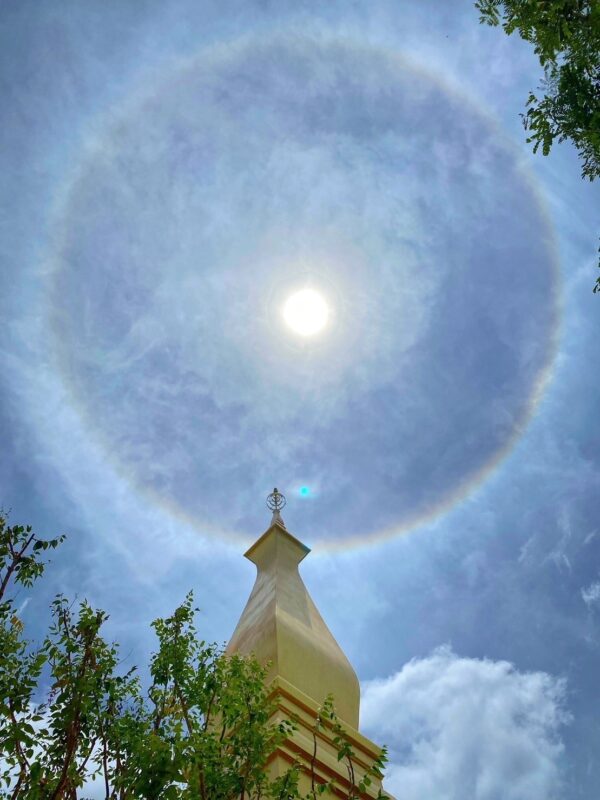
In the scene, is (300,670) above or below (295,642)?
below

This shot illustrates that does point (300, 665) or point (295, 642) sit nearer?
point (300, 665)

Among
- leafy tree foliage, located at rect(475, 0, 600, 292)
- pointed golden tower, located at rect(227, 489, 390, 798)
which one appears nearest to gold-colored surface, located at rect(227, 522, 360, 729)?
pointed golden tower, located at rect(227, 489, 390, 798)

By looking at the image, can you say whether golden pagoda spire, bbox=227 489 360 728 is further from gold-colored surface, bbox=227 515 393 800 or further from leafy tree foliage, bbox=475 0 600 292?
leafy tree foliage, bbox=475 0 600 292

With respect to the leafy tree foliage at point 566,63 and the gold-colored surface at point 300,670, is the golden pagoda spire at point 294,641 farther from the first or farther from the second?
the leafy tree foliage at point 566,63

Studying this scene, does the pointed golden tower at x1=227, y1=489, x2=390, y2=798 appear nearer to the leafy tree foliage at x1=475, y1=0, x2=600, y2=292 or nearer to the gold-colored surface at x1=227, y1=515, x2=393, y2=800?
the gold-colored surface at x1=227, y1=515, x2=393, y2=800

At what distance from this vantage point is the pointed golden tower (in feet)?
31.5

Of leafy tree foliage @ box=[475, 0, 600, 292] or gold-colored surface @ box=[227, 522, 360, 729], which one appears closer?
leafy tree foliage @ box=[475, 0, 600, 292]

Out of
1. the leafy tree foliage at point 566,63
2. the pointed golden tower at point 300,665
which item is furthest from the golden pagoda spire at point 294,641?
the leafy tree foliage at point 566,63

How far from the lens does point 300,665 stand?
11.1 meters

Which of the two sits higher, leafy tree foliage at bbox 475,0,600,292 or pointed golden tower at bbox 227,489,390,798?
A: leafy tree foliage at bbox 475,0,600,292

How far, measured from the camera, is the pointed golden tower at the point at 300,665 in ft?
31.5

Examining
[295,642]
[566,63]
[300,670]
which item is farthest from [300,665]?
[566,63]

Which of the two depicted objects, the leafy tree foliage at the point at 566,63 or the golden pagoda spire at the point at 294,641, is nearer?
the leafy tree foliage at the point at 566,63

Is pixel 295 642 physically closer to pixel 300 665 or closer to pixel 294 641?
pixel 294 641
